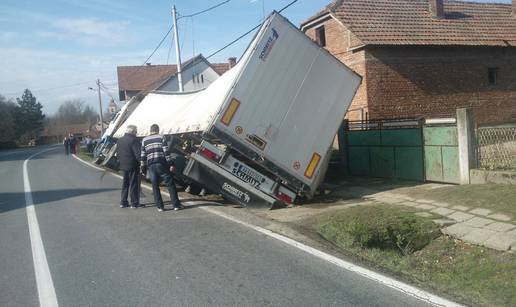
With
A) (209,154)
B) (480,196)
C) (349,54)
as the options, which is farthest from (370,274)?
(349,54)

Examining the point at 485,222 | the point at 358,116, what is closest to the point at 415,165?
the point at 485,222

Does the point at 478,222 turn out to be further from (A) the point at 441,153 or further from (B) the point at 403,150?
(B) the point at 403,150

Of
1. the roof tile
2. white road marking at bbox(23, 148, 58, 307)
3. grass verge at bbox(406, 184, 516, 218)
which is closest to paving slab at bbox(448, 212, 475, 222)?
grass verge at bbox(406, 184, 516, 218)

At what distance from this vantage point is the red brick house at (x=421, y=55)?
19484 millimetres

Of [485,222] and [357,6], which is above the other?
[357,6]

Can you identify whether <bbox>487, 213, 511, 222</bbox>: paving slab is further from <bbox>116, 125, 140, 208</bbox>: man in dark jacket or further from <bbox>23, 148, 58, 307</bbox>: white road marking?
<bbox>116, 125, 140, 208</bbox>: man in dark jacket

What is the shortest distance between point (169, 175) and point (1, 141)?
249 feet

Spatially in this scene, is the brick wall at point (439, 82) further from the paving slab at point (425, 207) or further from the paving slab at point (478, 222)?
the paving slab at point (478, 222)

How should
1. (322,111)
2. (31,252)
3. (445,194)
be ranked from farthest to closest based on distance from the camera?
(322,111) < (445,194) < (31,252)

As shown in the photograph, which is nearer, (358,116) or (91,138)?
(358,116)

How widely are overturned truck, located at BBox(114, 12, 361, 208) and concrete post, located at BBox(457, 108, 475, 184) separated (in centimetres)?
227

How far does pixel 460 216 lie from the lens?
7535mm

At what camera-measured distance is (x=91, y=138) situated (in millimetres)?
45781

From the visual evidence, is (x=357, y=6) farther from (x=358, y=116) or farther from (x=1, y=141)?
(x=1, y=141)
